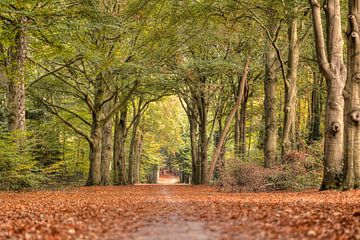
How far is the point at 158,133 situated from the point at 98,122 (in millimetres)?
18780

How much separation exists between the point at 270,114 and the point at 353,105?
626 centimetres

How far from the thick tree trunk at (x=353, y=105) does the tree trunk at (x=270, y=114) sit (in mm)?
5473

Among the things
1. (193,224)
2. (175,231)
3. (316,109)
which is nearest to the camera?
(175,231)

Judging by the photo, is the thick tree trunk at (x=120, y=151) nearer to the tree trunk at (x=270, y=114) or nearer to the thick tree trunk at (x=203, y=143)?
the thick tree trunk at (x=203, y=143)

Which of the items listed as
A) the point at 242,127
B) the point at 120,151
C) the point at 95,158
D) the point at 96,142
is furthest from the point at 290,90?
the point at 120,151

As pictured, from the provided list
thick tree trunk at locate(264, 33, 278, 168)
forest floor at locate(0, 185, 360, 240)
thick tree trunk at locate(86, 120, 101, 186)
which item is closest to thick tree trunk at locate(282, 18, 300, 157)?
thick tree trunk at locate(264, 33, 278, 168)

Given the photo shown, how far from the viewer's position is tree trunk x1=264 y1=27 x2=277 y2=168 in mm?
17422

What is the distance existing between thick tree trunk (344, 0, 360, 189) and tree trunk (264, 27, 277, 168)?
215 inches

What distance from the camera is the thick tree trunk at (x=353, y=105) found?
11500mm

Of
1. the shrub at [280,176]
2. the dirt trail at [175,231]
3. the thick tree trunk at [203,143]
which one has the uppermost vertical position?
the thick tree trunk at [203,143]

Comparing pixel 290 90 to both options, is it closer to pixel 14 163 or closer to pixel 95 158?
pixel 14 163

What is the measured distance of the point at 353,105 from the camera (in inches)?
457

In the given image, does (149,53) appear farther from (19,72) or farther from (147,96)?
(147,96)

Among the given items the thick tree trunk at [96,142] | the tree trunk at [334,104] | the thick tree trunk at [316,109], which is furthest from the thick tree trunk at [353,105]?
the thick tree trunk at [96,142]
